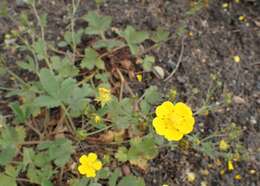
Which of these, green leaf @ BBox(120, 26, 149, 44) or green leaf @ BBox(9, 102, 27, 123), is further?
green leaf @ BBox(120, 26, 149, 44)

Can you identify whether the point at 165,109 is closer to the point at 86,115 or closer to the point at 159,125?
the point at 159,125

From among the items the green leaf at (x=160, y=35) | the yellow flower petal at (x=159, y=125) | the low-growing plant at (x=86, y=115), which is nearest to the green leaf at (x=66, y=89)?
the low-growing plant at (x=86, y=115)

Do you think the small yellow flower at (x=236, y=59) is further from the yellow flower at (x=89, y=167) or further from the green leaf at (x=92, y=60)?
the yellow flower at (x=89, y=167)

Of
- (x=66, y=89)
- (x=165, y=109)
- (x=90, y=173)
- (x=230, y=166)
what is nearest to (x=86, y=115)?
(x=66, y=89)

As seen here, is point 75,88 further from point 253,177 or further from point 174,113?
point 253,177

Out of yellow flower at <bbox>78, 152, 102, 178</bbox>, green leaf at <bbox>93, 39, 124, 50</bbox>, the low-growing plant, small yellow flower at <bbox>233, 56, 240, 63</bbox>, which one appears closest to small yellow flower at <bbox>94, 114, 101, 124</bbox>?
the low-growing plant

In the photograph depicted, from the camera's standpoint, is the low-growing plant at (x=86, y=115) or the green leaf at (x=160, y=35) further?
the green leaf at (x=160, y=35)

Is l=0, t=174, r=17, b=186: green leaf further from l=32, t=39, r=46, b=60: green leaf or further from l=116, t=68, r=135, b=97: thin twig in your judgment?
l=116, t=68, r=135, b=97: thin twig
